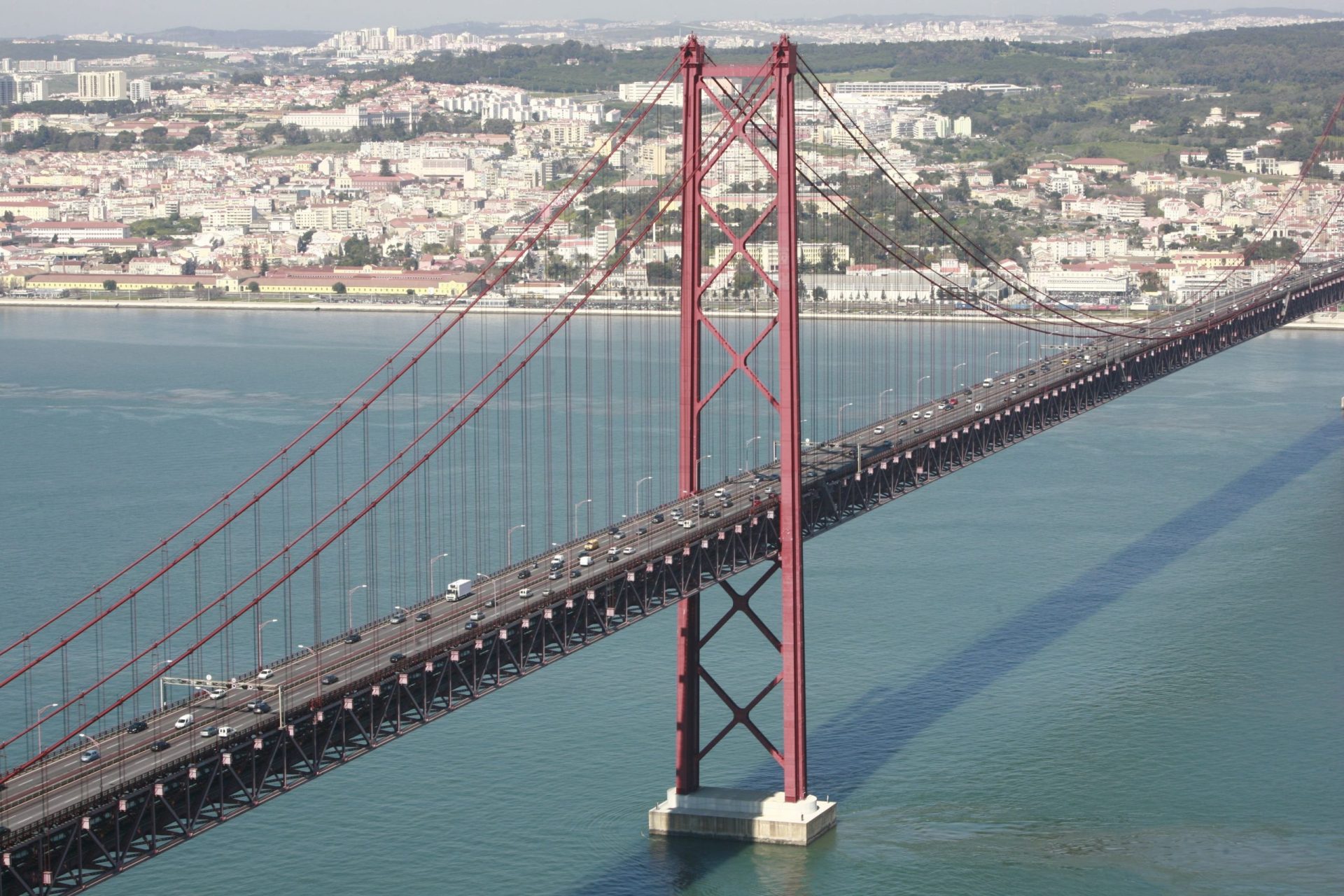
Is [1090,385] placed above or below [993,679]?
above

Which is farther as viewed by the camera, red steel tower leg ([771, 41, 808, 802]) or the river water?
the river water

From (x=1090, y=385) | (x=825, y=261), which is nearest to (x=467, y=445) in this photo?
(x=1090, y=385)

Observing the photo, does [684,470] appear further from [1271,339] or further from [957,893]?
[1271,339]

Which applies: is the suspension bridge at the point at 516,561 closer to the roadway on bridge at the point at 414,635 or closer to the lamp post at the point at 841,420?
the roadway on bridge at the point at 414,635

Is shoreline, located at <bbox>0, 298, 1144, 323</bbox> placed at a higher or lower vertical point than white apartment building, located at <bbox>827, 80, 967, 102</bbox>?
lower

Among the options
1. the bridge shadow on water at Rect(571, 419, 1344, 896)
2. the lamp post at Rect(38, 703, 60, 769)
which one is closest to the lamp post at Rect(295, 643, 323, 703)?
the lamp post at Rect(38, 703, 60, 769)

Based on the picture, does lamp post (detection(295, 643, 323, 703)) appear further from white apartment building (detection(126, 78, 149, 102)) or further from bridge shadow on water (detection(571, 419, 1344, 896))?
white apartment building (detection(126, 78, 149, 102))
